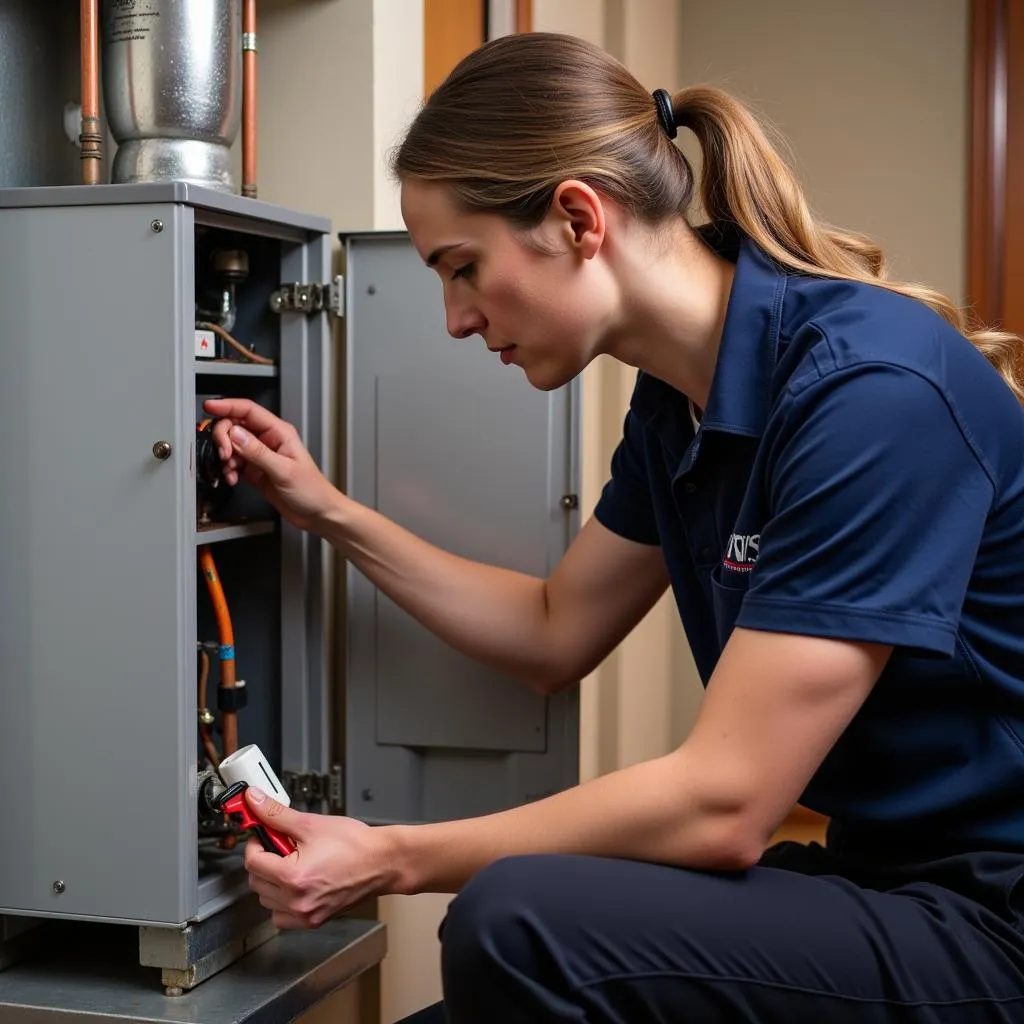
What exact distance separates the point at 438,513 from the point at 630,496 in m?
0.30

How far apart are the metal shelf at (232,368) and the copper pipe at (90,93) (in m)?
0.23

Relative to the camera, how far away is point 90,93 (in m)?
1.57

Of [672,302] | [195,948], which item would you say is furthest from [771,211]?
[195,948]

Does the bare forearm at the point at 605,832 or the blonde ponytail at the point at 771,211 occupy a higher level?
the blonde ponytail at the point at 771,211

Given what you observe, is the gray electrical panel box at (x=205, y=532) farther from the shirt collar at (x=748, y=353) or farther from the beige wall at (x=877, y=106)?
the beige wall at (x=877, y=106)

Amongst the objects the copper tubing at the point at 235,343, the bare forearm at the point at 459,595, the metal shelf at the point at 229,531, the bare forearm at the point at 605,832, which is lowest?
the bare forearm at the point at 605,832

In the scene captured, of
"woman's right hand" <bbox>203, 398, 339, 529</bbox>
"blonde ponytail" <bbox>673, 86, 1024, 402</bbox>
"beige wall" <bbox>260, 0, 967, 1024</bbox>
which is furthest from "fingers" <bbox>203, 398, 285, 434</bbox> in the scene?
"beige wall" <bbox>260, 0, 967, 1024</bbox>

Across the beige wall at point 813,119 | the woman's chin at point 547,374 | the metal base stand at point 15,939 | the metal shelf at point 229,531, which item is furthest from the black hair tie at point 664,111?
the beige wall at point 813,119

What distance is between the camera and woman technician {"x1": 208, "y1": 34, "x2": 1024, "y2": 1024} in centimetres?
113

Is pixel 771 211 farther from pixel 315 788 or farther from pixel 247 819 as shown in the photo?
pixel 315 788

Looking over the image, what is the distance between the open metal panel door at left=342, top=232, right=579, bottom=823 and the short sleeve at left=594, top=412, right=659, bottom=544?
0.12 metres

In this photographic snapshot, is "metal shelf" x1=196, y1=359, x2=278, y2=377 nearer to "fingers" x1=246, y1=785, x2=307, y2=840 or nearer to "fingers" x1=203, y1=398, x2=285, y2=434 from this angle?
"fingers" x1=203, y1=398, x2=285, y2=434

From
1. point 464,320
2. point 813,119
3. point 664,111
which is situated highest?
point 813,119

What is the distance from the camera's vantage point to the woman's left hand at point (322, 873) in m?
1.28
